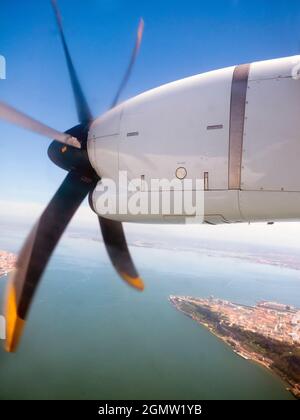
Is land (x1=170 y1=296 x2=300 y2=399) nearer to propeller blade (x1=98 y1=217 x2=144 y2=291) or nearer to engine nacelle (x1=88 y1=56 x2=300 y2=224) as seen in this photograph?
propeller blade (x1=98 y1=217 x2=144 y2=291)

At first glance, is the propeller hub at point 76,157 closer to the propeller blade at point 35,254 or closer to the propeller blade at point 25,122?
the propeller blade at point 35,254

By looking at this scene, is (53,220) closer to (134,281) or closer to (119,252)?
(119,252)

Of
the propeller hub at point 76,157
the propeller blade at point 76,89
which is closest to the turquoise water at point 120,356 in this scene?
the propeller hub at point 76,157

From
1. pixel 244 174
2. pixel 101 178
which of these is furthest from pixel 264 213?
pixel 101 178

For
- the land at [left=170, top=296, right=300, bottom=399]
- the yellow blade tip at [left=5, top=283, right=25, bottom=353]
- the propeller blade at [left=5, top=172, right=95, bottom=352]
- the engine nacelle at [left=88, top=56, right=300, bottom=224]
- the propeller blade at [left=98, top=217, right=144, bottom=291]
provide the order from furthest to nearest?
the land at [left=170, top=296, right=300, bottom=399] → the propeller blade at [left=98, top=217, right=144, bottom=291] → the propeller blade at [left=5, top=172, right=95, bottom=352] → the yellow blade tip at [left=5, top=283, right=25, bottom=353] → the engine nacelle at [left=88, top=56, right=300, bottom=224]

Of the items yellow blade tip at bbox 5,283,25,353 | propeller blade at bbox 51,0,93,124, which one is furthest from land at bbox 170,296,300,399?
propeller blade at bbox 51,0,93,124

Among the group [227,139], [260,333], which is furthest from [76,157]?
[260,333]

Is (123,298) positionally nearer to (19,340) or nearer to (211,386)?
(211,386)
